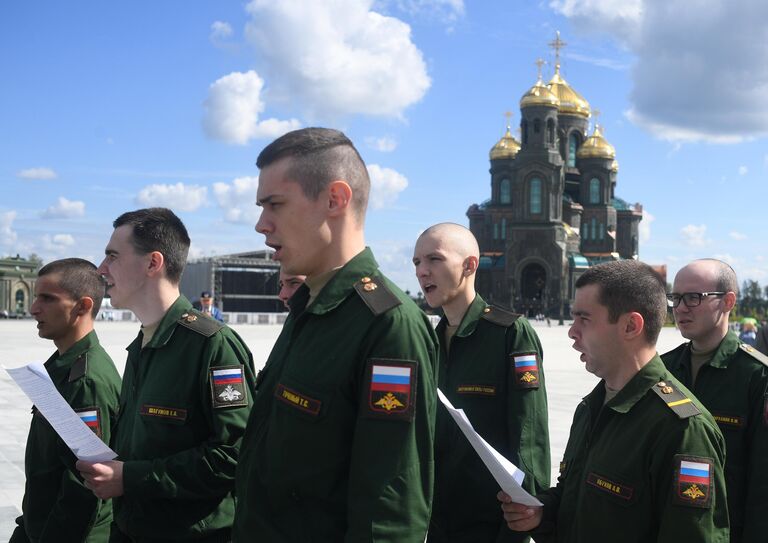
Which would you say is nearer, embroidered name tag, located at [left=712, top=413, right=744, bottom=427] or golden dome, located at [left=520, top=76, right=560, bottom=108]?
embroidered name tag, located at [left=712, top=413, right=744, bottom=427]

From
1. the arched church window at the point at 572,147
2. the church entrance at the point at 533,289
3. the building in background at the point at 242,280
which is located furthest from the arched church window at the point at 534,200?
the building in background at the point at 242,280

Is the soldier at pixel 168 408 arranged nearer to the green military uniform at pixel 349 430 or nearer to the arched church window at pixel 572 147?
the green military uniform at pixel 349 430

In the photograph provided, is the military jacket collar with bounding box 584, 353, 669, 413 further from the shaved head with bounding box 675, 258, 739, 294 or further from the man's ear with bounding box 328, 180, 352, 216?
the shaved head with bounding box 675, 258, 739, 294

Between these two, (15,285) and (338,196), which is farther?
(15,285)

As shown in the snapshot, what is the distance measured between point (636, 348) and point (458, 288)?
1.36m

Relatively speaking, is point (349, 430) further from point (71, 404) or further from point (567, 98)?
point (567, 98)

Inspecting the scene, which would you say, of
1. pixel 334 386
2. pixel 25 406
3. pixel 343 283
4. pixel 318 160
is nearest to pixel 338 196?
pixel 318 160

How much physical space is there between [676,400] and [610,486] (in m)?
0.33

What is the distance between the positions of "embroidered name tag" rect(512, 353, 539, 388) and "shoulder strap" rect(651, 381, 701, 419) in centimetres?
106

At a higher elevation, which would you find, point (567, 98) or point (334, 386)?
point (567, 98)

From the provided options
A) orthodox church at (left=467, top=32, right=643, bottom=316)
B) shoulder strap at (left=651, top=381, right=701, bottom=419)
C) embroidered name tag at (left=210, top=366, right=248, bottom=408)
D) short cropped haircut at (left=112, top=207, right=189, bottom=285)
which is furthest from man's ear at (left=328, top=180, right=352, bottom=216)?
orthodox church at (left=467, top=32, right=643, bottom=316)

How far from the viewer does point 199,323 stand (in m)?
3.14

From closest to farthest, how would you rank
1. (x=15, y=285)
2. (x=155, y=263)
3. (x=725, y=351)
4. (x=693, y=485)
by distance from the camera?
(x=693, y=485)
(x=155, y=263)
(x=725, y=351)
(x=15, y=285)

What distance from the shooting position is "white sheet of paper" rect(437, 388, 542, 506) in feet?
7.84
